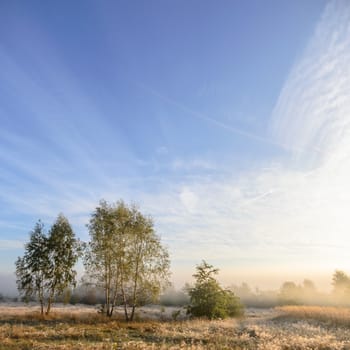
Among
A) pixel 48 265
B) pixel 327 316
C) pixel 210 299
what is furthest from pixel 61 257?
pixel 327 316

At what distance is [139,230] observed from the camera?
30312 millimetres

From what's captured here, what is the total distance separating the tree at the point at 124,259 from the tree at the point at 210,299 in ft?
15.4

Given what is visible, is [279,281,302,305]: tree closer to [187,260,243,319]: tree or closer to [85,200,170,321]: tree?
[187,260,243,319]: tree

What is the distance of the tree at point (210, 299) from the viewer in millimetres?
30781

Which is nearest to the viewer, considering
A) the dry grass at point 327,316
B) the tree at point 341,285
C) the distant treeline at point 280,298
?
the dry grass at point 327,316

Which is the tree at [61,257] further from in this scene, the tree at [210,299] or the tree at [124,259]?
the tree at [210,299]

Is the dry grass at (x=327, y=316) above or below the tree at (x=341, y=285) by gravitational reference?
below

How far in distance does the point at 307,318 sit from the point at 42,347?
27432mm

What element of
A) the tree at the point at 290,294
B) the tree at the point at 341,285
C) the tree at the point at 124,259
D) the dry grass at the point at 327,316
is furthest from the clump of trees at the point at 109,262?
the tree at the point at 341,285

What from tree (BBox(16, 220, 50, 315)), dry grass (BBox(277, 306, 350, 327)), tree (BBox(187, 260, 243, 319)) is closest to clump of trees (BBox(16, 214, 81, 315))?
tree (BBox(16, 220, 50, 315))

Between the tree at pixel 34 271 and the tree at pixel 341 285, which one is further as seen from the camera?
the tree at pixel 341 285

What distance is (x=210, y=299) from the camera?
31312 mm

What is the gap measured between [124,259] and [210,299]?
1056cm

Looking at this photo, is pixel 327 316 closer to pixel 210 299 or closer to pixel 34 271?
pixel 210 299
